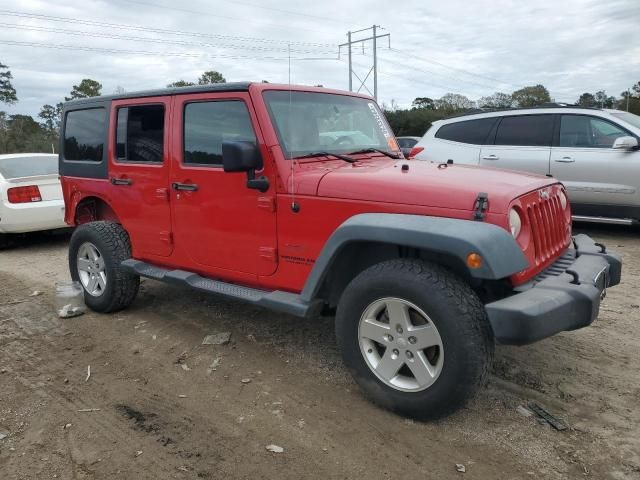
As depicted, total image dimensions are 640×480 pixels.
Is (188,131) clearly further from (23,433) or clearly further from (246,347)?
(23,433)

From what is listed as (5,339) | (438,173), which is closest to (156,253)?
(5,339)

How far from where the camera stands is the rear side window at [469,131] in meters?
8.07

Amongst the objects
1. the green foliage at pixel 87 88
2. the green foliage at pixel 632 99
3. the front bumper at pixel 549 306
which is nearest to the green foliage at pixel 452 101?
the green foliage at pixel 632 99

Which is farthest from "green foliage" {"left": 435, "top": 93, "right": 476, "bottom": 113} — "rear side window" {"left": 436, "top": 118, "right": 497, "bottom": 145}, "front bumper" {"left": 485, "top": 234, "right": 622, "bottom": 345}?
"front bumper" {"left": 485, "top": 234, "right": 622, "bottom": 345}

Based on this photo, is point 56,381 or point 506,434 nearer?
point 506,434

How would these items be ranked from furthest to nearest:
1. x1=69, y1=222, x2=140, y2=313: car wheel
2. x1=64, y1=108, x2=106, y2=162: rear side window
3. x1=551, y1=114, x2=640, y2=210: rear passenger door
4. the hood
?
x1=551, y1=114, x2=640, y2=210: rear passenger door → x1=64, y1=108, x2=106, y2=162: rear side window → x1=69, y1=222, x2=140, y2=313: car wheel → the hood

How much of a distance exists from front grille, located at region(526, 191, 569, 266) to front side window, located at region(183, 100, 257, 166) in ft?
6.00

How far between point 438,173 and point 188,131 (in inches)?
76.5

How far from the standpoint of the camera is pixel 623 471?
2.53 m

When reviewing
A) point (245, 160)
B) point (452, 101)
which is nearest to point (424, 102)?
point (452, 101)

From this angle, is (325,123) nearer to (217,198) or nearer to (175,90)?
(217,198)

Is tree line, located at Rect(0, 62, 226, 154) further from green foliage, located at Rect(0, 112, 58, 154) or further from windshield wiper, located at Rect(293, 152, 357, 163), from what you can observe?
windshield wiper, located at Rect(293, 152, 357, 163)

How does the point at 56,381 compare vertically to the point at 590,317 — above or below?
below

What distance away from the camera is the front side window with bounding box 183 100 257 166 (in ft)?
12.1
